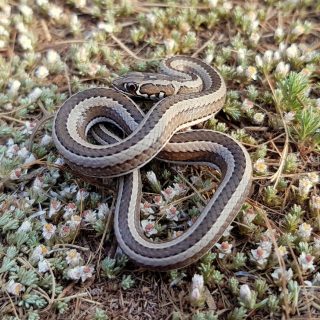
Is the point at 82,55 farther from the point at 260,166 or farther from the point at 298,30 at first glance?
the point at 298,30

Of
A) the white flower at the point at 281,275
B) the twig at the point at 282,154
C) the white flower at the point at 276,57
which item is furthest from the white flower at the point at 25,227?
the white flower at the point at 276,57

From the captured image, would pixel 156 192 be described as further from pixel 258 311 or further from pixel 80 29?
pixel 80 29

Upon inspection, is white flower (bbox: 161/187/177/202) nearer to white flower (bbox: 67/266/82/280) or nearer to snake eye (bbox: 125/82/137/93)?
white flower (bbox: 67/266/82/280)

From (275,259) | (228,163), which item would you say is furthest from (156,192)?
(275,259)

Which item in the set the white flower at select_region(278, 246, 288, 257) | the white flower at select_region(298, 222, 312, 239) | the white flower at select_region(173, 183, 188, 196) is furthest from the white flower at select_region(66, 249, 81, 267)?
the white flower at select_region(298, 222, 312, 239)

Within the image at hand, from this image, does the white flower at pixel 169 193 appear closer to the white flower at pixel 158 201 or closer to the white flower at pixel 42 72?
the white flower at pixel 158 201

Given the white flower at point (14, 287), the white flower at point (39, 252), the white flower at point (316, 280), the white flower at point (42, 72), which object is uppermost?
the white flower at point (42, 72)
